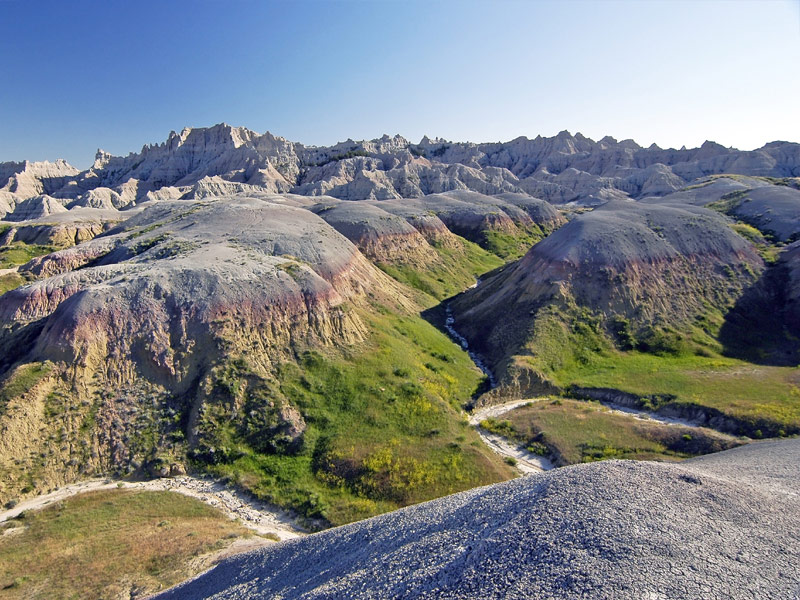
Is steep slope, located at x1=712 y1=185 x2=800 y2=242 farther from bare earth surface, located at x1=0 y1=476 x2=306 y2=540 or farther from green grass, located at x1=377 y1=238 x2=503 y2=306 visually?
bare earth surface, located at x1=0 y1=476 x2=306 y2=540

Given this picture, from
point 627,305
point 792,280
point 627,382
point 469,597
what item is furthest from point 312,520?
point 792,280

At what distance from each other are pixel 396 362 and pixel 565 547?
934 inches

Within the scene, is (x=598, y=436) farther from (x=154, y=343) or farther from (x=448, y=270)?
(x=448, y=270)

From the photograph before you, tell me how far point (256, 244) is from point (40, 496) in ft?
86.3

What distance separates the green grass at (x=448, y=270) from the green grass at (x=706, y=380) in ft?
70.9

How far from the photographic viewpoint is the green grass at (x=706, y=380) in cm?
3027

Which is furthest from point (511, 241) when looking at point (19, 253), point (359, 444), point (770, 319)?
point (19, 253)

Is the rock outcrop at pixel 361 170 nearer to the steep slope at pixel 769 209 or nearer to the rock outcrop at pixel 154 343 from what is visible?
the steep slope at pixel 769 209

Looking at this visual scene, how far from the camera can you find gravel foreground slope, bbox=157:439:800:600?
10.6 m

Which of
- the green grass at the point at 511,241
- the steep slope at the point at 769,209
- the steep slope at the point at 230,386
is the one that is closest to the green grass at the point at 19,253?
the steep slope at the point at 230,386

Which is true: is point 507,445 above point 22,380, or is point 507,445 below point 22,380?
below

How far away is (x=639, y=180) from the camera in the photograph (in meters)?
137

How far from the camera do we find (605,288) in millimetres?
45969

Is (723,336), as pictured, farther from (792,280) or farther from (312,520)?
(312,520)
